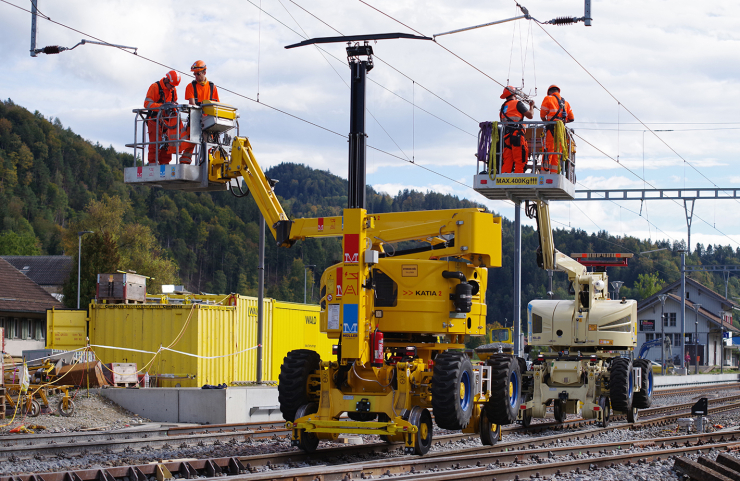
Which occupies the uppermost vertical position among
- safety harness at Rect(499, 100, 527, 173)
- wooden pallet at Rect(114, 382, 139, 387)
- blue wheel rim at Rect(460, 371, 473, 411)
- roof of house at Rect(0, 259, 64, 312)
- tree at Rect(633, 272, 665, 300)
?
safety harness at Rect(499, 100, 527, 173)

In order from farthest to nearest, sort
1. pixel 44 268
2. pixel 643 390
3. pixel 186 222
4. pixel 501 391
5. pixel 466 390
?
pixel 186 222 → pixel 44 268 → pixel 643 390 → pixel 501 391 → pixel 466 390

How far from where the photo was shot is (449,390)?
39.4 feet

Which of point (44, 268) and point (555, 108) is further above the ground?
point (555, 108)

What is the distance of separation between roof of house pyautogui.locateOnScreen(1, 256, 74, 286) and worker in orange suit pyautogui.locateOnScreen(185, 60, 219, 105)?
252 ft

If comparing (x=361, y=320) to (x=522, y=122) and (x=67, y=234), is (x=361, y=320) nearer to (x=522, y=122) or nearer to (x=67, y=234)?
(x=522, y=122)

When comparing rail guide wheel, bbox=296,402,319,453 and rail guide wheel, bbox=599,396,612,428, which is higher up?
rail guide wheel, bbox=296,402,319,453

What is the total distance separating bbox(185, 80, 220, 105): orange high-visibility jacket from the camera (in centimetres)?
1513

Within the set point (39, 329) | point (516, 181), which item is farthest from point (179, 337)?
point (39, 329)

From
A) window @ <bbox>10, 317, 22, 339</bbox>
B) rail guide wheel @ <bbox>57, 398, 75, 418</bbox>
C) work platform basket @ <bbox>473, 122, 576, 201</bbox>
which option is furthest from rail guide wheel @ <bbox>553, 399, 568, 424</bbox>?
window @ <bbox>10, 317, 22, 339</bbox>

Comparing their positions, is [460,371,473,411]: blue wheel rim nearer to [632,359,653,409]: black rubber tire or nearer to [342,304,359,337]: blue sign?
[342,304,359,337]: blue sign

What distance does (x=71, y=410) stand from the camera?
18672 mm

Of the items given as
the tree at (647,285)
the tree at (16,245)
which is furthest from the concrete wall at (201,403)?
the tree at (647,285)

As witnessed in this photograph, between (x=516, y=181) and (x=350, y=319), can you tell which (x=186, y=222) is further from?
(x=350, y=319)

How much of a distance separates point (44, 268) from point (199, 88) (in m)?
81.7
